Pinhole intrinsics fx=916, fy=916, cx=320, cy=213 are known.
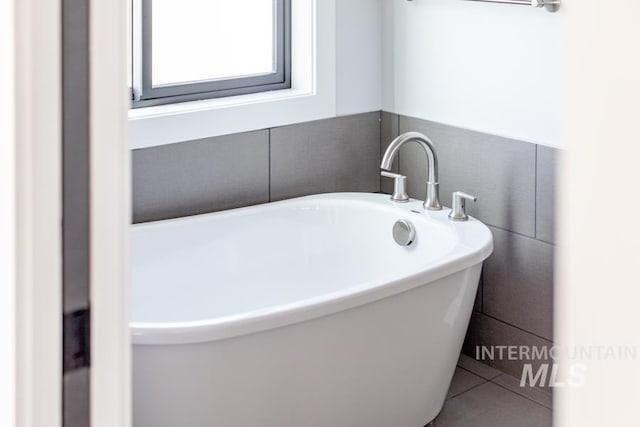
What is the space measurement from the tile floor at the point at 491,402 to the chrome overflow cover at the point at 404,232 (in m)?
0.51

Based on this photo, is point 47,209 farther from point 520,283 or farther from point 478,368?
point 478,368

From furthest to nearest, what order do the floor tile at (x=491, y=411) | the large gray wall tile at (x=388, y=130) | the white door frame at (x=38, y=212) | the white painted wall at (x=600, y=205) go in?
the large gray wall tile at (x=388, y=130) < the floor tile at (x=491, y=411) < the white door frame at (x=38, y=212) < the white painted wall at (x=600, y=205)

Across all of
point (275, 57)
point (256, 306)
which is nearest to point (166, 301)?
point (256, 306)

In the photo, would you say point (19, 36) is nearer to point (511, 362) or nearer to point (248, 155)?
point (248, 155)

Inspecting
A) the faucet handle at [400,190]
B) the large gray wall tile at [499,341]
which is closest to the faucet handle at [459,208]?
the faucet handle at [400,190]

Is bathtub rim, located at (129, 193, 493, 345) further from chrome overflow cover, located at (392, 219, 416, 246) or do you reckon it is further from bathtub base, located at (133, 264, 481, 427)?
chrome overflow cover, located at (392, 219, 416, 246)

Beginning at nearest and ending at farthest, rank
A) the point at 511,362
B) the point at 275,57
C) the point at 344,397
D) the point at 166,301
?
1. the point at 344,397
2. the point at 166,301
3. the point at 511,362
4. the point at 275,57

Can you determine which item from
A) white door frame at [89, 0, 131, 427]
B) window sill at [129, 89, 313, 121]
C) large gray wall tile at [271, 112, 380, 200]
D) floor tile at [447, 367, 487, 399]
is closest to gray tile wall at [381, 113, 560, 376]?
floor tile at [447, 367, 487, 399]

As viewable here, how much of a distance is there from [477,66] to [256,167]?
82cm

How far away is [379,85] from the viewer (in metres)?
3.43

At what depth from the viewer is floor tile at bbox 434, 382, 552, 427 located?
280cm

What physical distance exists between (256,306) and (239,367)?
896mm

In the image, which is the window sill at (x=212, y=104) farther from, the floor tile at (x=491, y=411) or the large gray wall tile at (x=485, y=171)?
the floor tile at (x=491, y=411)

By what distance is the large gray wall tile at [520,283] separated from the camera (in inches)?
116
